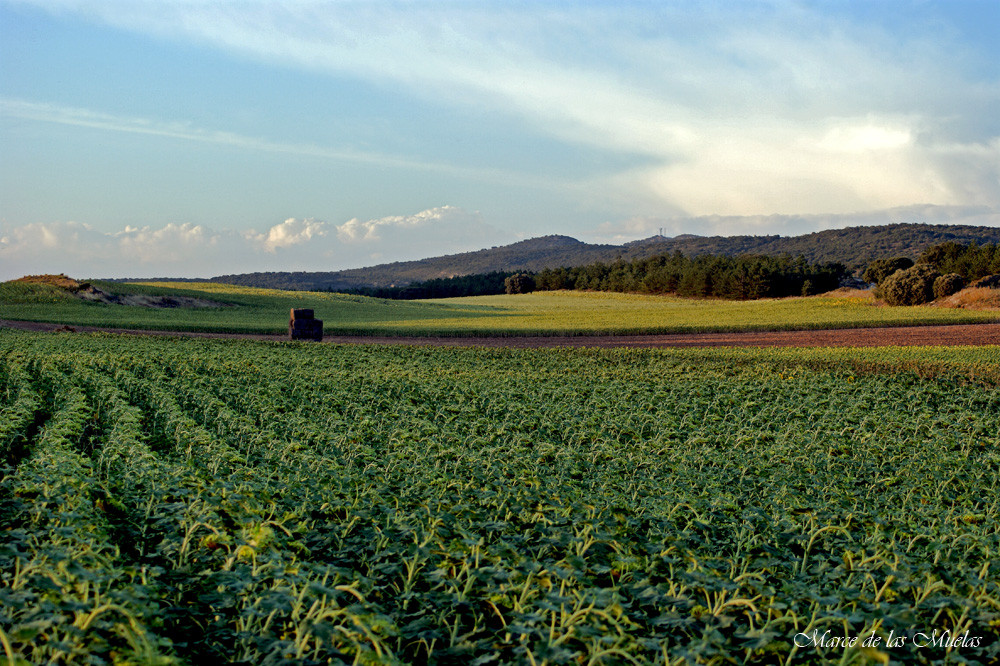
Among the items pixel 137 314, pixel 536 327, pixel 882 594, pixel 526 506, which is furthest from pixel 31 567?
pixel 137 314

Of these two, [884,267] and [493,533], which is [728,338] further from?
[884,267]

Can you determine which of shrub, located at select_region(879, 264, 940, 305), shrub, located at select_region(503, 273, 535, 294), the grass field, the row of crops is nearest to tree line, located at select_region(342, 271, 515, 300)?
shrub, located at select_region(503, 273, 535, 294)

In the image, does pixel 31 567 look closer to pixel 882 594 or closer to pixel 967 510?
pixel 882 594

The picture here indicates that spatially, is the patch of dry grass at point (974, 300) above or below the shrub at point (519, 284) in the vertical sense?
below

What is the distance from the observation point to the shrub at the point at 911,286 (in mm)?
65188

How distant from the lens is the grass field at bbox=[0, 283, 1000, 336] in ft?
156

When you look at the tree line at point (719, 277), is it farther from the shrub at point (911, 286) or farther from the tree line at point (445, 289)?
the shrub at point (911, 286)

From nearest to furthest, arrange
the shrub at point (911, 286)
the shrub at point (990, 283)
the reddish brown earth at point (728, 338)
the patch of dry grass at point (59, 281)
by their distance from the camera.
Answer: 1. the reddish brown earth at point (728, 338)
2. the shrub at point (990, 283)
3. the shrub at point (911, 286)
4. the patch of dry grass at point (59, 281)

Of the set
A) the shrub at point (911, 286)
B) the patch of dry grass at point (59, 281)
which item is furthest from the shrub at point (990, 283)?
the patch of dry grass at point (59, 281)

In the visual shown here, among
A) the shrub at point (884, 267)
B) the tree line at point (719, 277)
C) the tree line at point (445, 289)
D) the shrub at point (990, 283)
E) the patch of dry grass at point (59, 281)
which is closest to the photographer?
the shrub at point (990, 283)

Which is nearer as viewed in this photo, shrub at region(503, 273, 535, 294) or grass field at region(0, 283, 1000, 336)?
grass field at region(0, 283, 1000, 336)

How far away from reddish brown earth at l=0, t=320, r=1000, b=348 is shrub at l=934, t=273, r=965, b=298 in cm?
1769

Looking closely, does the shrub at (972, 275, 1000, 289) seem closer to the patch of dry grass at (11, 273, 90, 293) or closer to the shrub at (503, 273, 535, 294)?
the shrub at (503, 273, 535, 294)

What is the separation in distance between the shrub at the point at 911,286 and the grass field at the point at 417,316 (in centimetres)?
252
